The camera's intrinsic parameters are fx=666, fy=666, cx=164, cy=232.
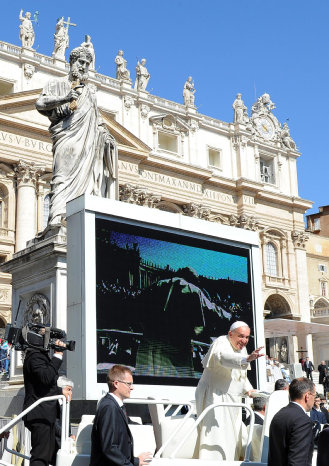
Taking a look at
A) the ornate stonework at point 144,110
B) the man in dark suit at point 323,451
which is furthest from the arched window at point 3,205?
the man in dark suit at point 323,451

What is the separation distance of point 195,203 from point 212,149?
184 inches

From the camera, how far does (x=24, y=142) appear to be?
33344 millimetres

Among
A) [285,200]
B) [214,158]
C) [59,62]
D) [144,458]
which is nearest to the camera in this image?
[144,458]

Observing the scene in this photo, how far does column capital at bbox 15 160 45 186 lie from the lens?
108 feet

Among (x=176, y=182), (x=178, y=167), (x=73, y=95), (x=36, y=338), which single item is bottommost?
(x=36, y=338)

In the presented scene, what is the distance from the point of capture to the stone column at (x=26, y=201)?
3219 centimetres

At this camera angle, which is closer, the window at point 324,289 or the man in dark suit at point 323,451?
the man in dark suit at point 323,451

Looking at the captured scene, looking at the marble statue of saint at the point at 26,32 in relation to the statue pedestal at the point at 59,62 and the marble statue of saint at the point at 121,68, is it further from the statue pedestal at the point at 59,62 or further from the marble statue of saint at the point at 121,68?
the marble statue of saint at the point at 121,68

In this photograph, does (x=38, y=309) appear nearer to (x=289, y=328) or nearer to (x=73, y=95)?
(x=73, y=95)

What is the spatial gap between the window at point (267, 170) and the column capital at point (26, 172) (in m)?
18.5

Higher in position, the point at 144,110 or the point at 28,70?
the point at 28,70

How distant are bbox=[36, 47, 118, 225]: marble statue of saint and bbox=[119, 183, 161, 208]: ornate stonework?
2646cm

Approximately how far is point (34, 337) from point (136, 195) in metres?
31.2

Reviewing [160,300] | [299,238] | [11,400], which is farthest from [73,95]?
[299,238]
